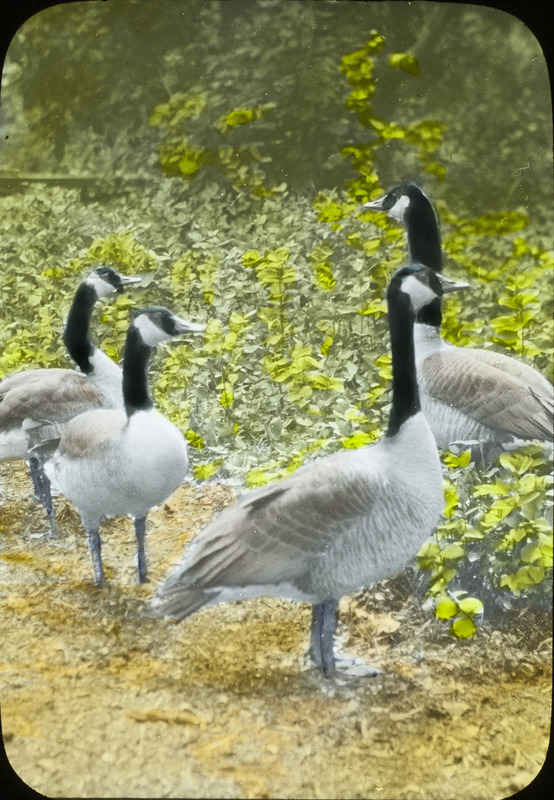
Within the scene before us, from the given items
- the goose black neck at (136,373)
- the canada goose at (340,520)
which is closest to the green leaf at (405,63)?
the canada goose at (340,520)

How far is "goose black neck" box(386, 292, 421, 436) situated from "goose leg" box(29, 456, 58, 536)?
87cm

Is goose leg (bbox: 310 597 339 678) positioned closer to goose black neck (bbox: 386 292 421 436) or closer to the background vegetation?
the background vegetation

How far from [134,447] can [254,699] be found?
65cm

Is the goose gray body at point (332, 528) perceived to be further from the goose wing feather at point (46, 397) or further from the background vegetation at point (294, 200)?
the goose wing feather at point (46, 397)

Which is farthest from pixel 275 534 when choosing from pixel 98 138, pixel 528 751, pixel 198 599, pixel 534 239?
pixel 98 138

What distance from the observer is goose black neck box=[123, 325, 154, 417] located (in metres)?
1.73

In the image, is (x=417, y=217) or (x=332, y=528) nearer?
(x=332, y=528)

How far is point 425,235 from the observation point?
5.61 feet

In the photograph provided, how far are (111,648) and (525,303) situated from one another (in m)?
1.28

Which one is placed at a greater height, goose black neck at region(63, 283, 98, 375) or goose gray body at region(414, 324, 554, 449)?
goose black neck at region(63, 283, 98, 375)

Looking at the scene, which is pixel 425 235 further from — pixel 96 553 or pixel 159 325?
pixel 96 553

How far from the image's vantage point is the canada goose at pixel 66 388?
177 cm

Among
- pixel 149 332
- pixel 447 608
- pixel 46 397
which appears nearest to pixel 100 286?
pixel 149 332

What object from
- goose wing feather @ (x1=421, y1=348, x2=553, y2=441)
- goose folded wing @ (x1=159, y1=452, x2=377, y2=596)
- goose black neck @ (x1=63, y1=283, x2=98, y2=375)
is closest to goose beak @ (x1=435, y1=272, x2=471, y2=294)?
goose wing feather @ (x1=421, y1=348, x2=553, y2=441)
